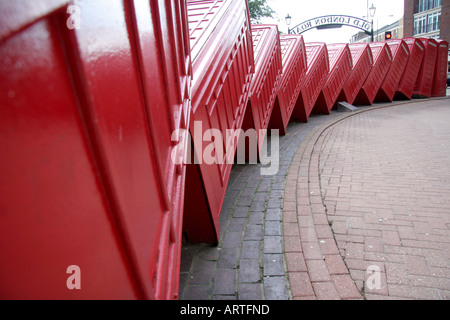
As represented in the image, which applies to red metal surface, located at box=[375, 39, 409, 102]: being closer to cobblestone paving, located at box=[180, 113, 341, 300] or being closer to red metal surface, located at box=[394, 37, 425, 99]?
red metal surface, located at box=[394, 37, 425, 99]

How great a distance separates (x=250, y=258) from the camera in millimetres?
2959

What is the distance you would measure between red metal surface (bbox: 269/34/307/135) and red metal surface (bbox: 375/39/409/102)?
800 cm

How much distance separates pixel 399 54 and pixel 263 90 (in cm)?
1209

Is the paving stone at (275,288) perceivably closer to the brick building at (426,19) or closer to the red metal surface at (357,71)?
the red metal surface at (357,71)

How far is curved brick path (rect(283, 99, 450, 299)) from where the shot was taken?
2575 millimetres

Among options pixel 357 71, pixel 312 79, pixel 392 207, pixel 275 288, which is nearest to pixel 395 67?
pixel 357 71

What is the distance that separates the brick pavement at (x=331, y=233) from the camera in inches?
101

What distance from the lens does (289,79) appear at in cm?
833

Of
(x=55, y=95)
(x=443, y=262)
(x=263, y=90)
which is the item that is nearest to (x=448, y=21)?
(x=263, y=90)

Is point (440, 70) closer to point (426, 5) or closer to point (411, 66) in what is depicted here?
point (411, 66)

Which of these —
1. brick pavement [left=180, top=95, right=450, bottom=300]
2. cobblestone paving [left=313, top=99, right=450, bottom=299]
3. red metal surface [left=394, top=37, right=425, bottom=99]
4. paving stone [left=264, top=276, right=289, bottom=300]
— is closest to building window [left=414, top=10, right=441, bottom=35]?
A: red metal surface [left=394, top=37, right=425, bottom=99]

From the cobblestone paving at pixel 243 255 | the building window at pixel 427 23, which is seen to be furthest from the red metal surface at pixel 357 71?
the building window at pixel 427 23

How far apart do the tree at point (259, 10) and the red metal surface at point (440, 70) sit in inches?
545

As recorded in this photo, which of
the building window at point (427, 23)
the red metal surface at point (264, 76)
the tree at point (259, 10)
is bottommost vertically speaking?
the red metal surface at point (264, 76)
